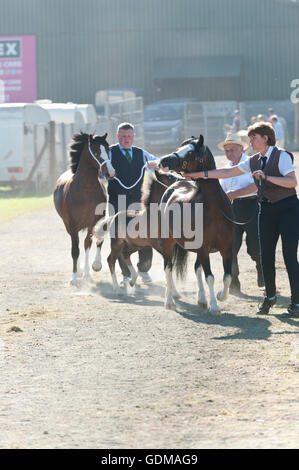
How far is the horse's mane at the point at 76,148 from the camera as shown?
12539mm

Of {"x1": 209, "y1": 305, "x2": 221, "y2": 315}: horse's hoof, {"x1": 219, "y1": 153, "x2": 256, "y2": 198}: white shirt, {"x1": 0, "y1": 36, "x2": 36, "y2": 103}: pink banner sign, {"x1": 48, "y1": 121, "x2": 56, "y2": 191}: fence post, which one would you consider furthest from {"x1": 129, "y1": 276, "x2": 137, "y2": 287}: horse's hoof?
{"x1": 0, "y1": 36, "x2": 36, "y2": 103}: pink banner sign

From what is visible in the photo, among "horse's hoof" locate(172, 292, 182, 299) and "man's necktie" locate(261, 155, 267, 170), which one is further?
Result: "horse's hoof" locate(172, 292, 182, 299)

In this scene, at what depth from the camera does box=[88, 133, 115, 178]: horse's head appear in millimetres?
11938

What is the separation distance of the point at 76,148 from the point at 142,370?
5.66 meters

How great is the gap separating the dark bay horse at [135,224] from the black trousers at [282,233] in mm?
1598

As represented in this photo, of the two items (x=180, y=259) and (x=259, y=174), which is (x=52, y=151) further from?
(x=259, y=174)

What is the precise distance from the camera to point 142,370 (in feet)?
24.9

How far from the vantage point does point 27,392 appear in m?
6.92

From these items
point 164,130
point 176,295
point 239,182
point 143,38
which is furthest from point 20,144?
point 143,38

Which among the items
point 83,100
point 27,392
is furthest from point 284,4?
point 27,392

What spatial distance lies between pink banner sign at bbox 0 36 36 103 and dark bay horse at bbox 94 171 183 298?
42237 millimetres

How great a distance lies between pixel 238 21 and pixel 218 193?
148 feet

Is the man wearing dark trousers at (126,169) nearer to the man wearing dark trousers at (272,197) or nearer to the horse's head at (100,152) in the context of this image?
the horse's head at (100,152)

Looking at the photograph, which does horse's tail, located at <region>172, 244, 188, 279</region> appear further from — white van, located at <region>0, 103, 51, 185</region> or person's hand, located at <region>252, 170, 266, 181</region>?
white van, located at <region>0, 103, 51, 185</region>
